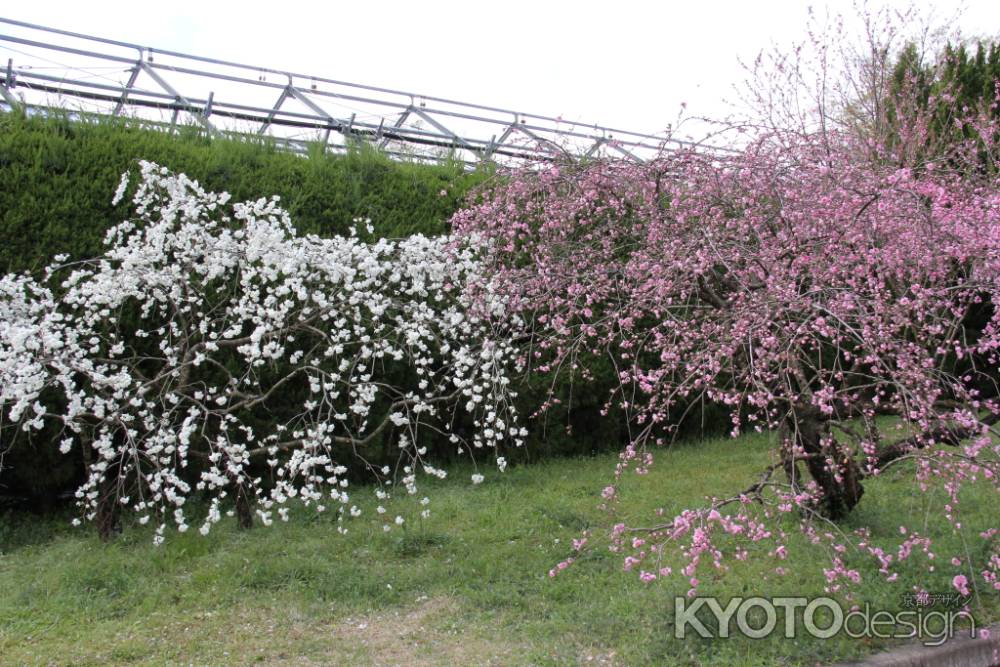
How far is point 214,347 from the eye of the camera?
16.0 feet

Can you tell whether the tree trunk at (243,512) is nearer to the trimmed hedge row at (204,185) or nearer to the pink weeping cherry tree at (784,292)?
the trimmed hedge row at (204,185)

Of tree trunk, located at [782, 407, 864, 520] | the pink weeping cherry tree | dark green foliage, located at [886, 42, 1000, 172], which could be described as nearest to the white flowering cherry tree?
the pink weeping cherry tree

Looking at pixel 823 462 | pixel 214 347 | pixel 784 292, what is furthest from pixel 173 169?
pixel 823 462

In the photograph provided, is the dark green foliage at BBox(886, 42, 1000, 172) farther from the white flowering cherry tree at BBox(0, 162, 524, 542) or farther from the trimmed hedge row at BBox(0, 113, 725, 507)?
the white flowering cherry tree at BBox(0, 162, 524, 542)

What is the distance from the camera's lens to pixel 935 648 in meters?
3.46

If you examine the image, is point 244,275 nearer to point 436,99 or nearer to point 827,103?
point 436,99

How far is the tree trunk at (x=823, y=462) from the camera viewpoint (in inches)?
162

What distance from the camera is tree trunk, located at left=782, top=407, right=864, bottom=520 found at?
13.5ft

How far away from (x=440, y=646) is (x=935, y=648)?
2.17 meters

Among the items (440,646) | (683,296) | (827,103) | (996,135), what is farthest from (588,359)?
(996,135)

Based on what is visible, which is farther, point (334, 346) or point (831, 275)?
point (334, 346)

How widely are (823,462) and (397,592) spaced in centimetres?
250

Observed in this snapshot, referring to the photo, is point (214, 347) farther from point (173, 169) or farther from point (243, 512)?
point (173, 169)

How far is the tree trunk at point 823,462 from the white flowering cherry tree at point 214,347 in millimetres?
1722
